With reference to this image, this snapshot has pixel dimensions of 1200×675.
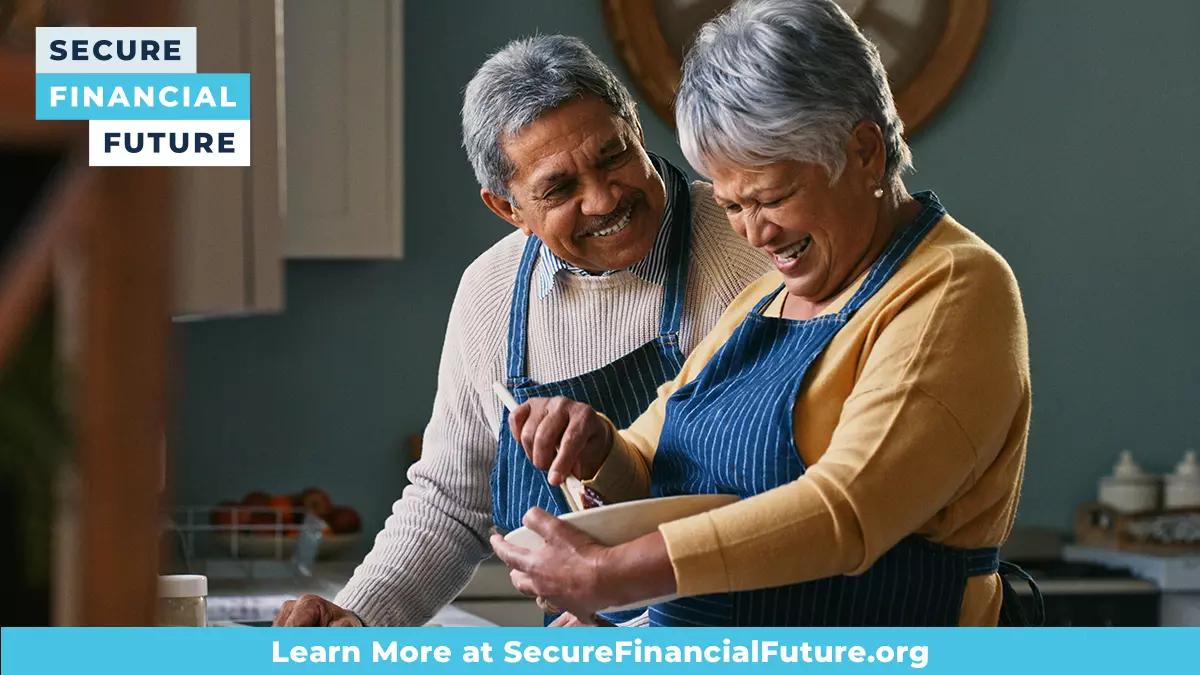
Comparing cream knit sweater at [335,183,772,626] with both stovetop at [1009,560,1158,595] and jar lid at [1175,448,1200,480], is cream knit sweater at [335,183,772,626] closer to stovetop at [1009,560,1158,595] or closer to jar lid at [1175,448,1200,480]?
stovetop at [1009,560,1158,595]

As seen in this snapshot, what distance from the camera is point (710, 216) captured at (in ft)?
4.96

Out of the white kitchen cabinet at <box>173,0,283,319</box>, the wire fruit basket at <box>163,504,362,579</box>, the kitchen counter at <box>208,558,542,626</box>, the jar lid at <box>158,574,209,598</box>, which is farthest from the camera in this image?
the wire fruit basket at <box>163,504,362,579</box>

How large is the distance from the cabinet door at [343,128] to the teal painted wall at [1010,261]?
294 mm

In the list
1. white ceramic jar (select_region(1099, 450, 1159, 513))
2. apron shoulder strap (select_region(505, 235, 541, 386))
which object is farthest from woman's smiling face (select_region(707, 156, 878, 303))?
white ceramic jar (select_region(1099, 450, 1159, 513))

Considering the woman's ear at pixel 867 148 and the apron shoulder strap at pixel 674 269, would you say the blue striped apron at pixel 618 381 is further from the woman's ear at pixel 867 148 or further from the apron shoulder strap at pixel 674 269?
the woman's ear at pixel 867 148

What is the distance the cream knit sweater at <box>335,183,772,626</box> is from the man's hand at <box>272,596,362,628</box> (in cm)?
5

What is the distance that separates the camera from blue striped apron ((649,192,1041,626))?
3.49 feet

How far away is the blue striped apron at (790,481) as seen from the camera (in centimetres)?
106

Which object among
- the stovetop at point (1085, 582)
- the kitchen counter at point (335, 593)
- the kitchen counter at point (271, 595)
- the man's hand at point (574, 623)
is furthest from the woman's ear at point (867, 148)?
the stovetop at point (1085, 582)

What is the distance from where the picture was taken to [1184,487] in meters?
3.22

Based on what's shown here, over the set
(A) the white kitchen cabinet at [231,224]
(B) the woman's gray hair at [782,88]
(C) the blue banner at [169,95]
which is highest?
(C) the blue banner at [169,95]

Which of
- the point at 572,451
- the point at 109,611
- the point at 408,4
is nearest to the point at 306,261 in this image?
the point at 408,4

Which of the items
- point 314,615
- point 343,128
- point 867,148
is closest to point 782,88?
point 867,148

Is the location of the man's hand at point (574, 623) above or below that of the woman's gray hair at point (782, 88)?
below
